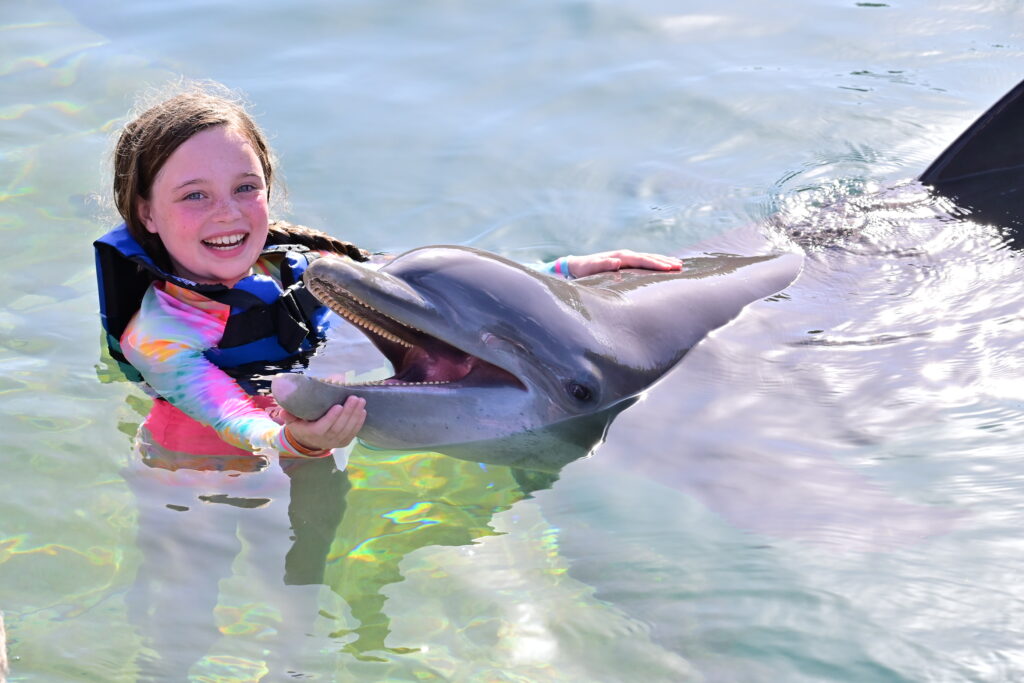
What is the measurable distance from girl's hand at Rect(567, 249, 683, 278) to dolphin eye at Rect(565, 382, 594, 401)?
3.89ft

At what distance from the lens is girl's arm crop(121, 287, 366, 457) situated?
488 cm

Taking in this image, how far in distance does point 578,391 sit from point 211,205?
6.10 feet

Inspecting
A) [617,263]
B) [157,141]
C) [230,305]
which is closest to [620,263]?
[617,263]

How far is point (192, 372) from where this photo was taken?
518cm

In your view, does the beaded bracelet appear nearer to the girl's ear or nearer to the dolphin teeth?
the dolphin teeth

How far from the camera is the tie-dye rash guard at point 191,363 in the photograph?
494cm

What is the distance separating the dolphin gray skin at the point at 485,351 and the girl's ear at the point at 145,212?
1.29m

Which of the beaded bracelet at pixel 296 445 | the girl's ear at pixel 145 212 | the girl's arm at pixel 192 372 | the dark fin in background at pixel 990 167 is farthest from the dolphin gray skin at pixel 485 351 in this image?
the dark fin in background at pixel 990 167

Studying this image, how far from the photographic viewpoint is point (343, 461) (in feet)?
17.9

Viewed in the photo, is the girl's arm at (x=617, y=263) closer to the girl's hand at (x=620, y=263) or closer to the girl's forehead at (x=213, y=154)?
the girl's hand at (x=620, y=263)

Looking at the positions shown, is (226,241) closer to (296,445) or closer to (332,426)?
(296,445)

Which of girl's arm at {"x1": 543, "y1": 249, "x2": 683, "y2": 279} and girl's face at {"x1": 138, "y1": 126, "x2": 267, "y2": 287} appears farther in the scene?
girl's arm at {"x1": 543, "y1": 249, "x2": 683, "y2": 279}

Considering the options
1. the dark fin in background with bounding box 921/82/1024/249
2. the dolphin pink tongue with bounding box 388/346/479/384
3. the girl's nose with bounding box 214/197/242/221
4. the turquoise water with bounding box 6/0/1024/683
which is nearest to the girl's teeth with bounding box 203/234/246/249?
the girl's nose with bounding box 214/197/242/221

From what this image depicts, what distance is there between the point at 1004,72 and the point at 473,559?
725 centimetres
